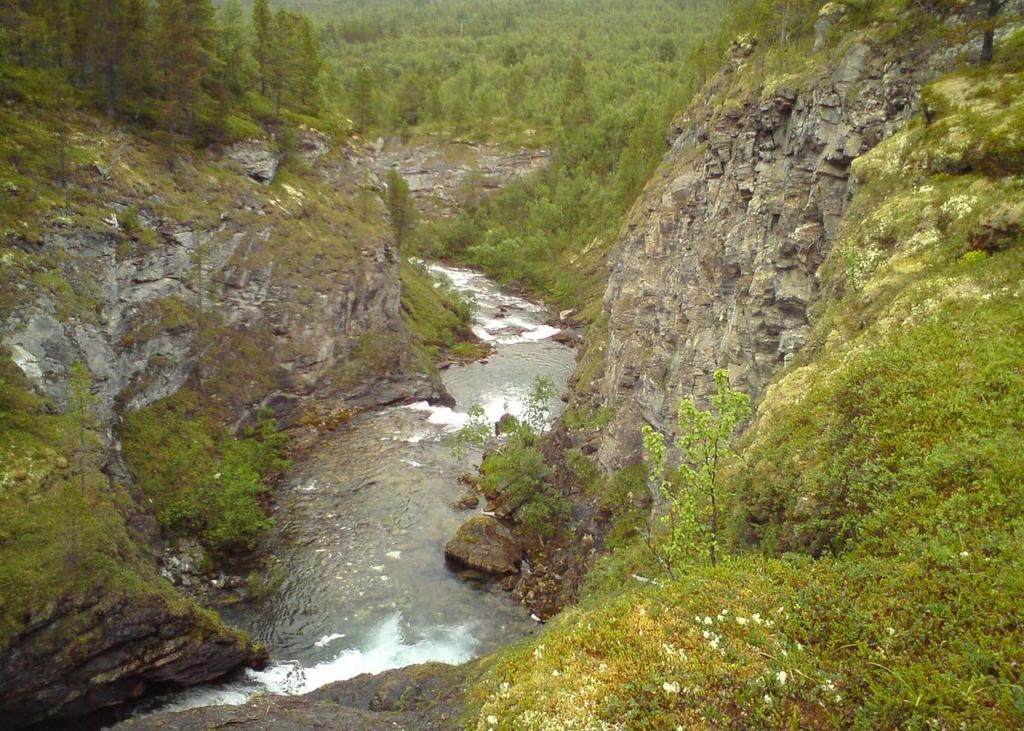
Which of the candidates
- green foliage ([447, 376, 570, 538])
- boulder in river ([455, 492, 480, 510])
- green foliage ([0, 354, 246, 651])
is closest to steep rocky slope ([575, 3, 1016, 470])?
green foliage ([447, 376, 570, 538])

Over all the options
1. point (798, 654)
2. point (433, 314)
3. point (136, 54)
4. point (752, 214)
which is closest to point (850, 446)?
point (798, 654)

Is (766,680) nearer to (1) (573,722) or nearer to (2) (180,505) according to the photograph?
(1) (573,722)

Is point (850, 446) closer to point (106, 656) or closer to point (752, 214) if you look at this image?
point (752, 214)

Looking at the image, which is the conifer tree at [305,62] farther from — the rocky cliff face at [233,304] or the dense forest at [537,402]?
the rocky cliff face at [233,304]

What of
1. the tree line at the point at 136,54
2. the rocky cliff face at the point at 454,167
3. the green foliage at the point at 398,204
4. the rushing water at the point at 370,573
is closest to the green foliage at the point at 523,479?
the rushing water at the point at 370,573

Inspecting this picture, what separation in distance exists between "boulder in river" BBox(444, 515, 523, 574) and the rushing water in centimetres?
107

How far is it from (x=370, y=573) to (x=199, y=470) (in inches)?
568

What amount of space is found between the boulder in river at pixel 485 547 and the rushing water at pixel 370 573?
1.07m

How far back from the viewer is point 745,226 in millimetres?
31828

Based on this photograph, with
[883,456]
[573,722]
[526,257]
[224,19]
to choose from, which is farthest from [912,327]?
[526,257]

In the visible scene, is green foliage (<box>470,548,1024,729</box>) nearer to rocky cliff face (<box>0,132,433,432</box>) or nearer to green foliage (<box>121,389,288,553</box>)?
green foliage (<box>121,389,288,553</box>)

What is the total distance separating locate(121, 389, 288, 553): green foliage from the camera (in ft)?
115

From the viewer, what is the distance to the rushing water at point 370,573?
2788 cm

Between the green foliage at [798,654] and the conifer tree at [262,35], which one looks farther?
the conifer tree at [262,35]
